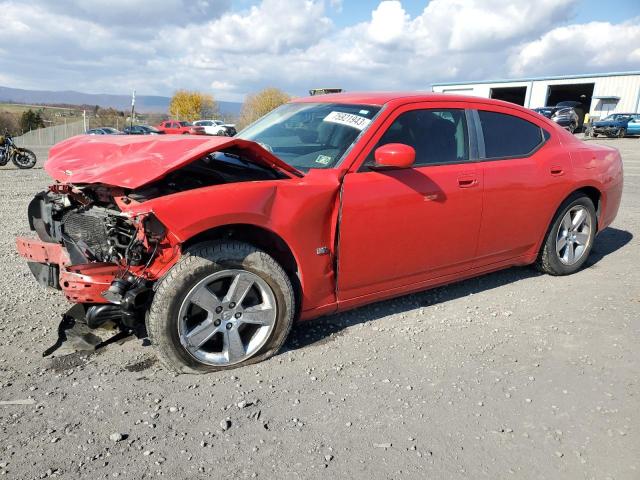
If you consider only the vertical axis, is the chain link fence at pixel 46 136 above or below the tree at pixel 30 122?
below

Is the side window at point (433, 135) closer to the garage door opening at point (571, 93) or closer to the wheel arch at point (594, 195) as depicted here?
the wheel arch at point (594, 195)

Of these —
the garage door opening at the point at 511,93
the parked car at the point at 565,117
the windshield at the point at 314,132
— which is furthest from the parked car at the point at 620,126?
the windshield at the point at 314,132

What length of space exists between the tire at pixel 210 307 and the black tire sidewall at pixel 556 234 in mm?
2770

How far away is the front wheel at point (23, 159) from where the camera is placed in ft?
45.3

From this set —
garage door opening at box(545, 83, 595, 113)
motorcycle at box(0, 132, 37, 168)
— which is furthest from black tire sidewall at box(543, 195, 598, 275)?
garage door opening at box(545, 83, 595, 113)

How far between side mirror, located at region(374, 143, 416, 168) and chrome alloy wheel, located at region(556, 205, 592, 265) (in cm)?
229

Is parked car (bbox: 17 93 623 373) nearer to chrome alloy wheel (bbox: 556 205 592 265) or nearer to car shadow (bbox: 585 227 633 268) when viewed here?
chrome alloy wheel (bbox: 556 205 592 265)

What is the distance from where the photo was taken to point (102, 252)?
2.91 meters

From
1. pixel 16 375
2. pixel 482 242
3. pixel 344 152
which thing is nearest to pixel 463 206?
pixel 482 242

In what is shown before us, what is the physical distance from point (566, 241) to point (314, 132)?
2778 millimetres

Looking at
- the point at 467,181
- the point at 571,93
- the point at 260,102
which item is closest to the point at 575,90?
the point at 571,93

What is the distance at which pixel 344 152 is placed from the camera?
3.23 metres

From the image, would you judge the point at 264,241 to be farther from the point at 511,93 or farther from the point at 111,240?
the point at 511,93

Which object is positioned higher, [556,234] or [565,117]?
[565,117]
